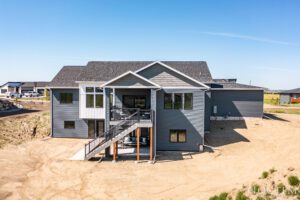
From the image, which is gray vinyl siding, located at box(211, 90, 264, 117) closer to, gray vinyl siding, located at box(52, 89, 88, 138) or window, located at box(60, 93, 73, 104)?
gray vinyl siding, located at box(52, 89, 88, 138)

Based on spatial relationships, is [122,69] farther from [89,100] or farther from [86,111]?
[86,111]

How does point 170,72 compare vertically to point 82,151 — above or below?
above

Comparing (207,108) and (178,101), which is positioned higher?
(178,101)

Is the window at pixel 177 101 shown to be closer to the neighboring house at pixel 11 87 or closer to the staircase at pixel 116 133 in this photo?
the staircase at pixel 116 133

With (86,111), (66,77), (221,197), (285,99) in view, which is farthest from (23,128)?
(285,99)

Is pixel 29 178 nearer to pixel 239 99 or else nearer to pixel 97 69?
pixel 97 69

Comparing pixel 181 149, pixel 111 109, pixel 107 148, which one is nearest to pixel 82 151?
pixel 107 148
